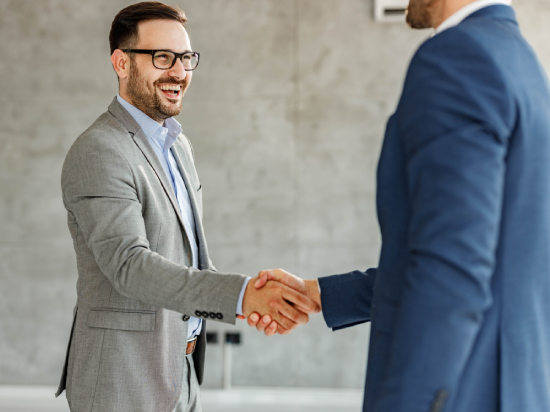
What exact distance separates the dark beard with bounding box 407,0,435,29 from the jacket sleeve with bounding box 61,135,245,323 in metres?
0.83

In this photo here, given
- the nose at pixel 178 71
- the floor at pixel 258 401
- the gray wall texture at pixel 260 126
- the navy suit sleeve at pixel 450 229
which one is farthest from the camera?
the gray wall texture at pixel 260 126

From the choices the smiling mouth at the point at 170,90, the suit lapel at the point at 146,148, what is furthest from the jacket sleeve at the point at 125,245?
the smiling mouth at the point at 170,90

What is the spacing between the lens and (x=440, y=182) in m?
0.83

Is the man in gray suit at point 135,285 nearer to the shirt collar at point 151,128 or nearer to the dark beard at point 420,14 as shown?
the shirt collar at point 151,128

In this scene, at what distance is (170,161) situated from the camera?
1.92 meters

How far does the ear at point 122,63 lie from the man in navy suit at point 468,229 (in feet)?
4.12

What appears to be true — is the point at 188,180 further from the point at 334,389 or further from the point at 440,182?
the point at 334,389

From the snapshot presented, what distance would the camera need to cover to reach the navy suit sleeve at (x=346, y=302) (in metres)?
1.46

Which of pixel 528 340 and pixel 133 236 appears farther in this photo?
pixel 133 236

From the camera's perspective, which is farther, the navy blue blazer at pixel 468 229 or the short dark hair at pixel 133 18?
the short dark hair at pixel 133 18

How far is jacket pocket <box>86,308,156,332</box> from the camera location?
160 cm

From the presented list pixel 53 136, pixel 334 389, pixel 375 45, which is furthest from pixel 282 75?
pixel 334 389

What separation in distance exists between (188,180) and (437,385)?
4.28ft

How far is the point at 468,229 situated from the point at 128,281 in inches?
40.0
